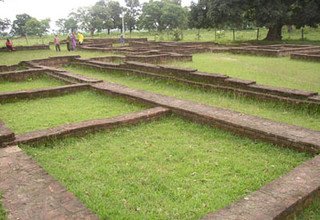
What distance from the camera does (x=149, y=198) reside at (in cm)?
378

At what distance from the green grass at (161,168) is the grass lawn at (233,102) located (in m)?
1.49

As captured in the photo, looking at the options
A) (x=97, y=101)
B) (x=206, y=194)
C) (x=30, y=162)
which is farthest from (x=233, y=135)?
(x=97, y=101)

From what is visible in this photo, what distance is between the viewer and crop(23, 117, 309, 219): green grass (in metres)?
3.67

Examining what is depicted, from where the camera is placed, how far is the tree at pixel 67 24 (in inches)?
2889

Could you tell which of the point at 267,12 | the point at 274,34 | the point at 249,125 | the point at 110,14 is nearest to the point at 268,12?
the point at 267,12

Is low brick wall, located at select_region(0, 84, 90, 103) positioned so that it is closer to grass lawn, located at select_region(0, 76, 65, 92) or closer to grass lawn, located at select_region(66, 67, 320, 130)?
grass lawn, located at select_region(0, 76, 65, 92)

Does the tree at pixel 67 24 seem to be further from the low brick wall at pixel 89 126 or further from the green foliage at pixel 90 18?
the low brick wall at pixel 89 126

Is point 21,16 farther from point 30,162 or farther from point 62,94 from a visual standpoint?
point 30,162

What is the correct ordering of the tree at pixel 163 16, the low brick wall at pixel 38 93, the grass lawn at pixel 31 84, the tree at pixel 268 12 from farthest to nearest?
1. the tree at pixel 163 16
2. the tree at pixel 268 12
3. the grass lawn at pixel 31 84
4. the low brick wall at pixel 38 93

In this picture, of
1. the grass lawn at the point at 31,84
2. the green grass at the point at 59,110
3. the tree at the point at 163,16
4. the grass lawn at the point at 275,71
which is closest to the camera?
the green grass at the point at 59,110

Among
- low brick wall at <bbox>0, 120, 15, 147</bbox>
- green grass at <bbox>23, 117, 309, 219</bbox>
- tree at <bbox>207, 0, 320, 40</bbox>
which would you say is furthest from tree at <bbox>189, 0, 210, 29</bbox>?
low brick wall at <bbox>0, 120, 15, 147</bbox>

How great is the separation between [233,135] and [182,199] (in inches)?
88.0

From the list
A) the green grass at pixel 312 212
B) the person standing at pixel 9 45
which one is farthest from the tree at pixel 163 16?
the green grass at pixel 312 212

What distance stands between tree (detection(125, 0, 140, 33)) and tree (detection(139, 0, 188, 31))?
11679 millimetres
